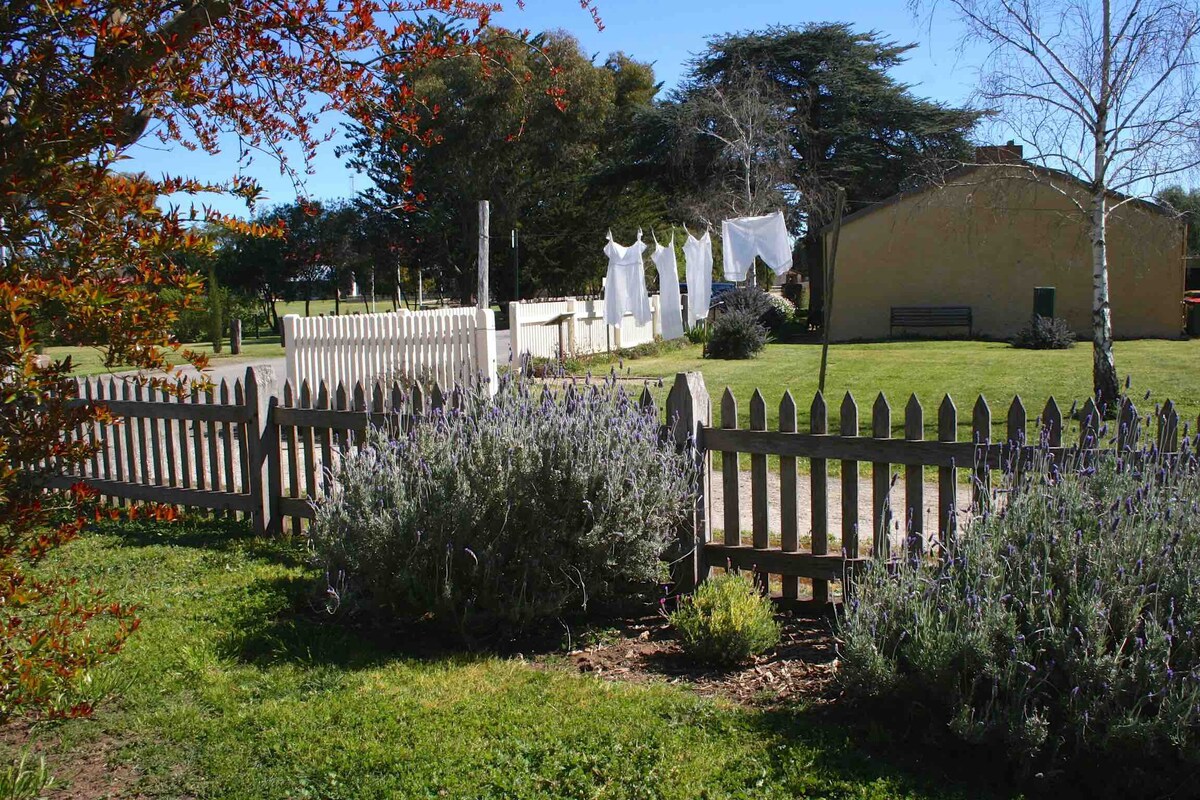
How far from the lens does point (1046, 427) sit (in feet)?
14.4

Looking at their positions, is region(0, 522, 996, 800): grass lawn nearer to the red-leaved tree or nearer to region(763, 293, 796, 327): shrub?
the red-leaved tree

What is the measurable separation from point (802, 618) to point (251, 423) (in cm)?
421

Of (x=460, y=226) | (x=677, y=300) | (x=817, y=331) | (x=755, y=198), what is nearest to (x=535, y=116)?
(x=460, y=226)

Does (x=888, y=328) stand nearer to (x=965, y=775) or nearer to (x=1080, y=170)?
(x=1080, y=170)

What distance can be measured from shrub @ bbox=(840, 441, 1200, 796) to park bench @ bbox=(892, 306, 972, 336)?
26525 mm

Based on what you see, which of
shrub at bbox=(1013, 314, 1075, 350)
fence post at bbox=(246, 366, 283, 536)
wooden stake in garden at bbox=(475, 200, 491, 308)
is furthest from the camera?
shrub at bbox=(1013, 314, 1075, 350)

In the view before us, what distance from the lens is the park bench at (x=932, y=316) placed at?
28797 mm

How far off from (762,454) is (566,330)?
16853 millimetres

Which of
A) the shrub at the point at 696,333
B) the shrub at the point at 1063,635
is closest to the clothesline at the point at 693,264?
the shrub at the point at 696,333

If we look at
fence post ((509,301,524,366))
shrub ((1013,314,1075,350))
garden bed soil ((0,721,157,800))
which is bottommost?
garden bed soil ((0,721,157,800))

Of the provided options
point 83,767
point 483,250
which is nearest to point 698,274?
point 483,250

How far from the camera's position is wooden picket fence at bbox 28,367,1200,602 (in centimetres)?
440

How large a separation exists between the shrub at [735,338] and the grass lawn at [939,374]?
403 mm

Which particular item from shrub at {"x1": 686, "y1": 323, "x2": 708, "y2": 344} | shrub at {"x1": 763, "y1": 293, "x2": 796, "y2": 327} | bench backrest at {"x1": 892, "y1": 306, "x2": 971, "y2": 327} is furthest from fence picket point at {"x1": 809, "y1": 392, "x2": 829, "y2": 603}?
bench backrest at {"x1": 892, "y1": 306, "x2": 971, "y2": 327}
